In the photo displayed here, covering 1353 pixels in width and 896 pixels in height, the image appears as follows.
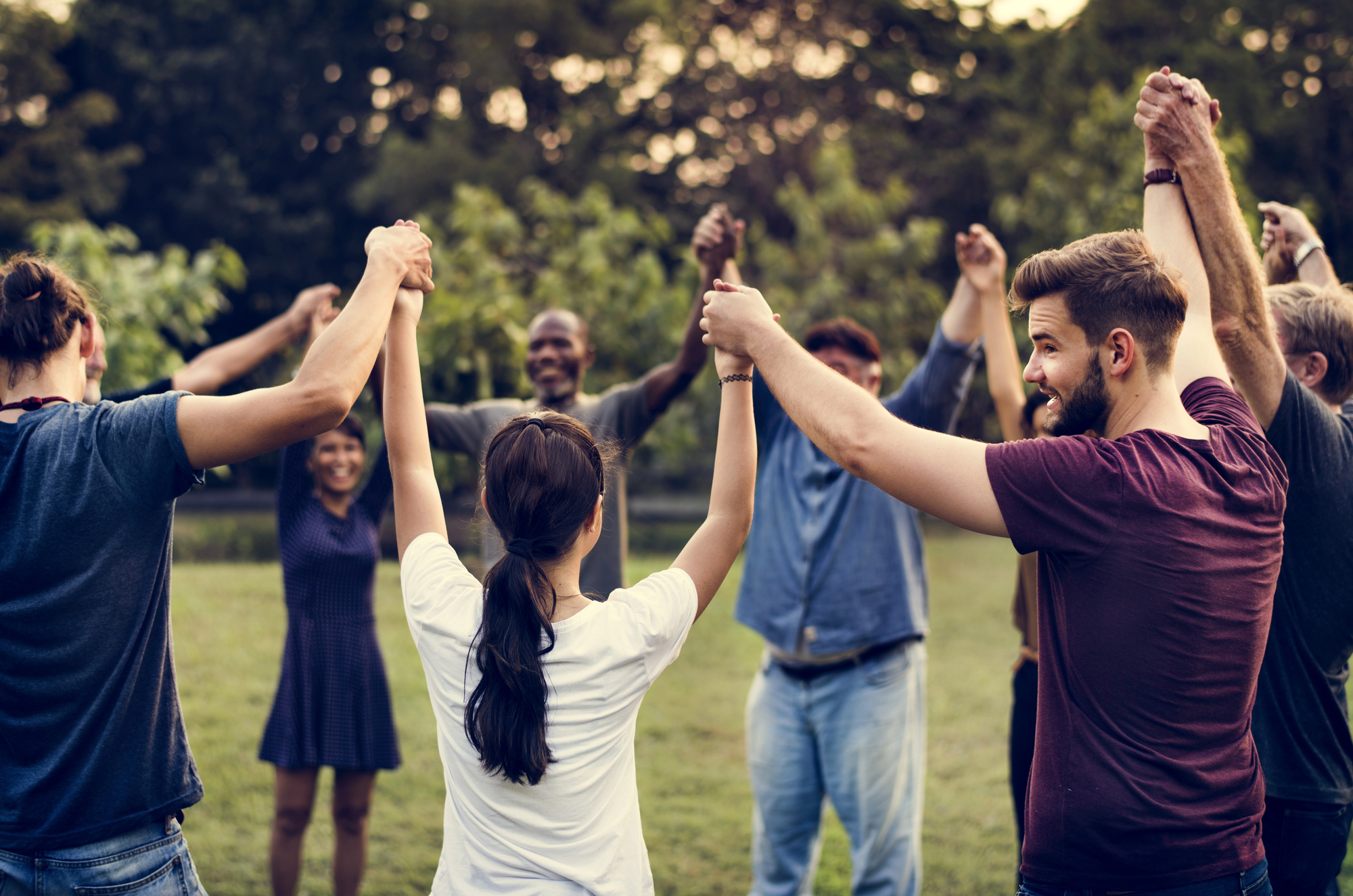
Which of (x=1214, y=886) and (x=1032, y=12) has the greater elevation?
(x=1032, y=12)

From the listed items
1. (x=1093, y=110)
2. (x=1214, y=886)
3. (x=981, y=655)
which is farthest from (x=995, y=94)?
(x=1214, y=886)

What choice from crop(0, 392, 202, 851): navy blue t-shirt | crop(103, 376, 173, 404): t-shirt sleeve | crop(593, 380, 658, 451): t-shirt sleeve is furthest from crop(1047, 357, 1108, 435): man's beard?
crop(103, 376, 173, 404): t-shirt sleeve

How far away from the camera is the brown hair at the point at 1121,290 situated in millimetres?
1857

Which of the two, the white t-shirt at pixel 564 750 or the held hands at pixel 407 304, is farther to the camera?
the held hands at pixel 407 304

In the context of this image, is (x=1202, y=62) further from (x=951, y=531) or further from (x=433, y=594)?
(x=433, y=594)

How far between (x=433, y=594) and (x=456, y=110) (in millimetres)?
27377

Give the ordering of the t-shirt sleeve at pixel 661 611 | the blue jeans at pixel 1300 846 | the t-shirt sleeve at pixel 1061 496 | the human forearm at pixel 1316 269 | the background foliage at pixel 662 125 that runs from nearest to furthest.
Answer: the t-shirt sleeve at pixel 1061 496 → the t-shirt sleeve at pixel 661 611 → the blue jeans at pixel 1300 846 → the human forearm at pixel 1316 269 → the background foliage at pixel 662 125

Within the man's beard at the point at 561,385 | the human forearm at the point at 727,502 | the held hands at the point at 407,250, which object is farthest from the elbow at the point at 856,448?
the man's beard at the point at 561,385

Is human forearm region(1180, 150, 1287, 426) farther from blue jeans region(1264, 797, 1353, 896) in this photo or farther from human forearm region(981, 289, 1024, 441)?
human forearm region(981, 289, 1024, 441)

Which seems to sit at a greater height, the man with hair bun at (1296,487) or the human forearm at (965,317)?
the human forearm at (965,317)

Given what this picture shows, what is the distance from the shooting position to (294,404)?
1.84 meters

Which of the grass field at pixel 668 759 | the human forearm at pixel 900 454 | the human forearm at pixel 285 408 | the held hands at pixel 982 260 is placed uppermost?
the held hands at pixel 982 260

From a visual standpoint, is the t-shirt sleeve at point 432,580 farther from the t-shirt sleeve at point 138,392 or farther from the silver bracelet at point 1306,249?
the silver bracelet at point 1306,249

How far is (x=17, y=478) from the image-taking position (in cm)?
194
